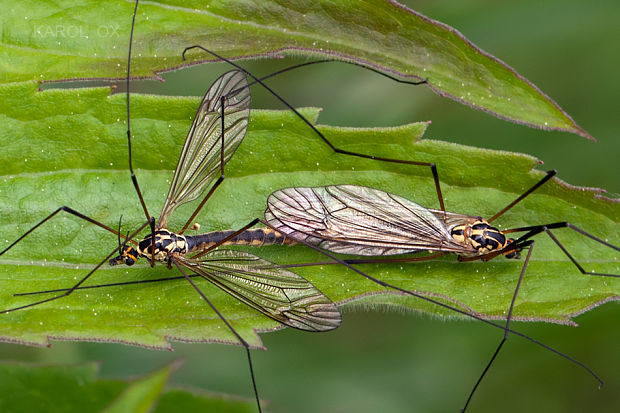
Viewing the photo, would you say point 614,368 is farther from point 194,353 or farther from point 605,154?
point 194,353

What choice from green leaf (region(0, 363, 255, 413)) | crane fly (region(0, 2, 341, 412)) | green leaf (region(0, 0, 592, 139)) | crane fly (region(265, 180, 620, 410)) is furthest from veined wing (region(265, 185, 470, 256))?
green leaf (region(0, 363, 255, 413))

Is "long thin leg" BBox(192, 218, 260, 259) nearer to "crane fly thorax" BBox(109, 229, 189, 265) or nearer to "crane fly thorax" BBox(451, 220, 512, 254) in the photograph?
"crane fly thorax" BBox(109, 229, 189, 265)

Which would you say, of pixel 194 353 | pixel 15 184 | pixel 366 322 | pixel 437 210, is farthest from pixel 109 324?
pixel 366 322

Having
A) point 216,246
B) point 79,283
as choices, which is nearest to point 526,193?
point 216,246

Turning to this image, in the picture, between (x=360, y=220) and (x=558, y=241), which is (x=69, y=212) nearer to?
(x=360, y=220)

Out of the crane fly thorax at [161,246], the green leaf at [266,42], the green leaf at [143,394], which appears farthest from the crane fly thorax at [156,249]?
the green leaf at [143,394]

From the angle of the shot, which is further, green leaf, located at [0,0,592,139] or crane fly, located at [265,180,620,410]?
crane fly, located at [265,180,620,410]
